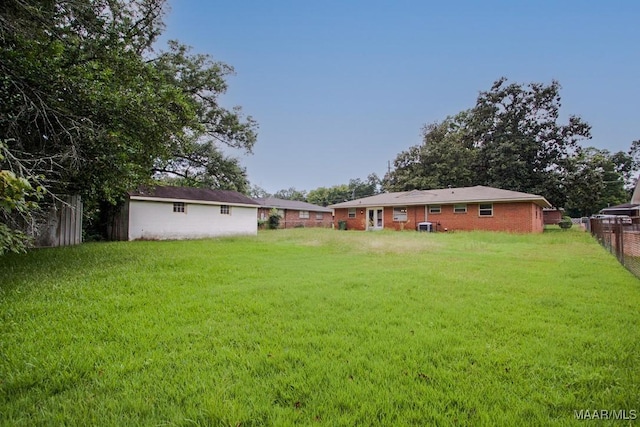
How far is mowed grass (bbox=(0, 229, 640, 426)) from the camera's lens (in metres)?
2.03

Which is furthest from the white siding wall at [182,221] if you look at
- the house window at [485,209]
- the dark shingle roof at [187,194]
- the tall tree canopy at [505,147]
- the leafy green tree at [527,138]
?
the leafy green tree at [527,138]

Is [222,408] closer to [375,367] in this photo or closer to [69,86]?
[375,367]

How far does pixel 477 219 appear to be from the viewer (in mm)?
19094

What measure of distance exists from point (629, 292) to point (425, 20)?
13.6 meters

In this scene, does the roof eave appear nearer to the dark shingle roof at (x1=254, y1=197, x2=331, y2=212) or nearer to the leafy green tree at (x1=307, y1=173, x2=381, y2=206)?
the dark shingle roof at (x1=254, y1=197, x2=331, y2=212)

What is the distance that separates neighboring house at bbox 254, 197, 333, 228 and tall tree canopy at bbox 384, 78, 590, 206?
Result: 979cm

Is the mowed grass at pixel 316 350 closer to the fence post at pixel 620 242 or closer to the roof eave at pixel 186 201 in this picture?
the fence post at pixel 620 242

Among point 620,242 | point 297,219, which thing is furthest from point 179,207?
point 620,242

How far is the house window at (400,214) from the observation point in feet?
72.8

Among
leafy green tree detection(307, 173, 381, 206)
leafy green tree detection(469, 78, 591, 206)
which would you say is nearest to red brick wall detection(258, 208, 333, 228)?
leafy green tree detection(469, 78, 591, 206)

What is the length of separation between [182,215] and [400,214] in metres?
15.5

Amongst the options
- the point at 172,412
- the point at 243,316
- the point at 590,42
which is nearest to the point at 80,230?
the point at 243,316

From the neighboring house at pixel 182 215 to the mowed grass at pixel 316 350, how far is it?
9362mm

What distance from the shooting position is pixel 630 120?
24969mm
